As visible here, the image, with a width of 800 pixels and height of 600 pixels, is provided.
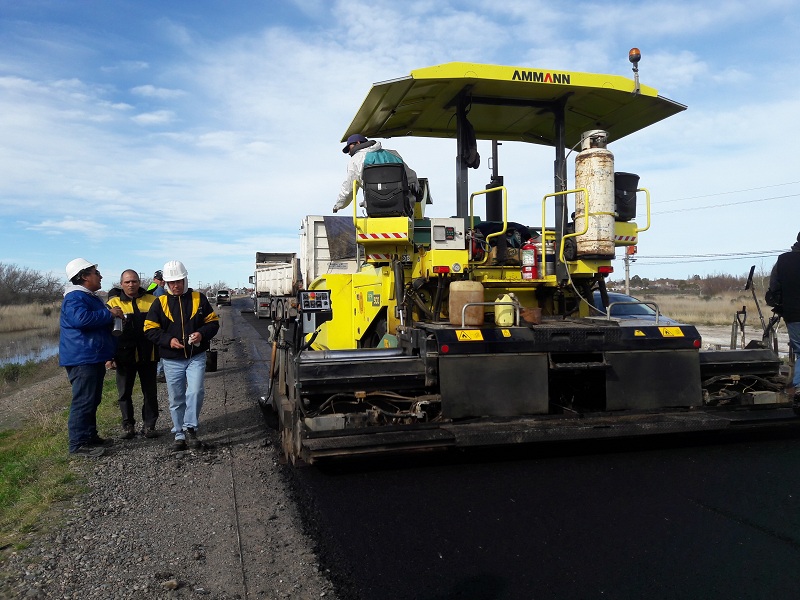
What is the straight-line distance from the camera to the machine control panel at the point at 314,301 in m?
5.64

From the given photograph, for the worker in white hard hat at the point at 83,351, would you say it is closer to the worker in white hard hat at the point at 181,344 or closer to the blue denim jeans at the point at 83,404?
the blue denim jeans at the point at 83,404

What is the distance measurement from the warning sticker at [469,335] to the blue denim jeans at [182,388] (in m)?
2.62

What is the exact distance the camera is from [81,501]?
181 inches

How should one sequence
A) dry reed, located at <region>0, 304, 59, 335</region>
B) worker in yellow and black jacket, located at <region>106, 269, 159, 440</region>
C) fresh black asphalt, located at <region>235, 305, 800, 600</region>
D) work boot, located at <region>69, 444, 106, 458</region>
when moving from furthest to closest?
dry reed, located at <region>0, 304, 59, 335</region> → worker in yellow and black jacket, located at <region>106, 269, 159, 440</region> → work boot, located at <region>69, 444, 106, 458</region> → fresh black asphalt, located at <region>235, 305, 800, 600</region>

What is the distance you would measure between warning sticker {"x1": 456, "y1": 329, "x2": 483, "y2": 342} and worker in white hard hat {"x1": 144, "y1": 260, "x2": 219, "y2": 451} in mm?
2560

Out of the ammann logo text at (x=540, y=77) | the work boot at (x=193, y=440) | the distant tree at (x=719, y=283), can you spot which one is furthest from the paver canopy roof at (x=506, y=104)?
the distant tree at (x=719, y=283)

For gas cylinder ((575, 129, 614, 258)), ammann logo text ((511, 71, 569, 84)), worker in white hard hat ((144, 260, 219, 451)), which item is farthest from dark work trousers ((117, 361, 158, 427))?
ammann logo text ((511, 71, 569, 84))

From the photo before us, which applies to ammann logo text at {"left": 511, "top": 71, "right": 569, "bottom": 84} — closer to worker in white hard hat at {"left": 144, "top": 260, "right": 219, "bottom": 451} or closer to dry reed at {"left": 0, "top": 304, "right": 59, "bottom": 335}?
worker in white hard hat at {"left": 144, "top": 260, "right": 219, "bottom": 451}

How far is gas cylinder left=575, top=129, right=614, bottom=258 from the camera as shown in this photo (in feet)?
18.4

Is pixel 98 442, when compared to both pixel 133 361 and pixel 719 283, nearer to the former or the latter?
pixel 133 361

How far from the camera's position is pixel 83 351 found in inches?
239

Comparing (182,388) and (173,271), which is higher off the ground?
(173,271)

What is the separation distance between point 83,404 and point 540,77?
518cm

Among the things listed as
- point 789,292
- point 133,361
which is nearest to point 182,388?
point 133,361
